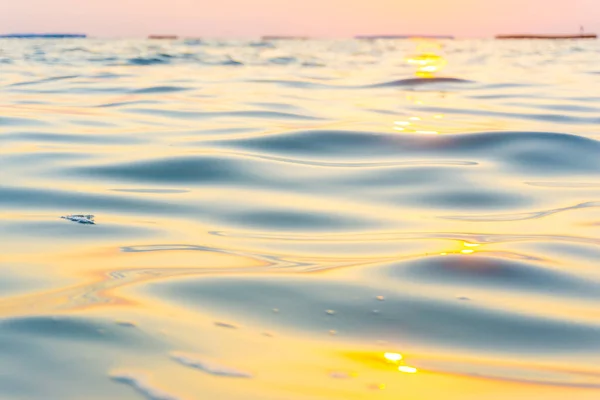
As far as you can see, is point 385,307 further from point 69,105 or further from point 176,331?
point 69,105

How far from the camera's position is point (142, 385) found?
1.65m

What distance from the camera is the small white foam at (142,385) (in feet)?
5.26

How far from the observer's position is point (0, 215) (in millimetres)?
3322

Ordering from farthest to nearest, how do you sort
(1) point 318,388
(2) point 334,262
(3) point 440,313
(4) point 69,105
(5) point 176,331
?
(4) point 69,105
(2) point 334,262
(3) point 440,313
(5) point 176,331
(1) point 318,388

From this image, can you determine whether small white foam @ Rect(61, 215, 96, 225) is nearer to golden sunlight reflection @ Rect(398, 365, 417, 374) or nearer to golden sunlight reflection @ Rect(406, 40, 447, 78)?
golden sunlight reflection @ Rect(398, 365, 417, 374)

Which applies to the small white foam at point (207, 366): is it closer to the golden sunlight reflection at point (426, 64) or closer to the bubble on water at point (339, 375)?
the bubble on water at point (339, 375)

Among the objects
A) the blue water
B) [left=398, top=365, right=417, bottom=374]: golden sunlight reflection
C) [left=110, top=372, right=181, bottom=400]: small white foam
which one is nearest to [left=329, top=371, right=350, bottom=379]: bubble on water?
the blue water

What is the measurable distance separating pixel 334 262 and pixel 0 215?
152cm

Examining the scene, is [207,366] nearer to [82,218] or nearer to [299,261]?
[299,261]

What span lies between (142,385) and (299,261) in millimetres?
1117

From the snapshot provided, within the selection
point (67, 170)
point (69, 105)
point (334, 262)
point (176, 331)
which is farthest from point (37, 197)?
point (69, 105)

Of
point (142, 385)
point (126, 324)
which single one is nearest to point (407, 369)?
point (142, 385)

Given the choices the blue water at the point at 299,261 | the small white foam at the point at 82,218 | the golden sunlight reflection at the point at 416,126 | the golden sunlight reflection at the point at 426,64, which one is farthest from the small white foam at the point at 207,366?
the golden sunlight reflection at the point at 426,64

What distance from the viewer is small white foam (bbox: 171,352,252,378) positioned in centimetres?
174
